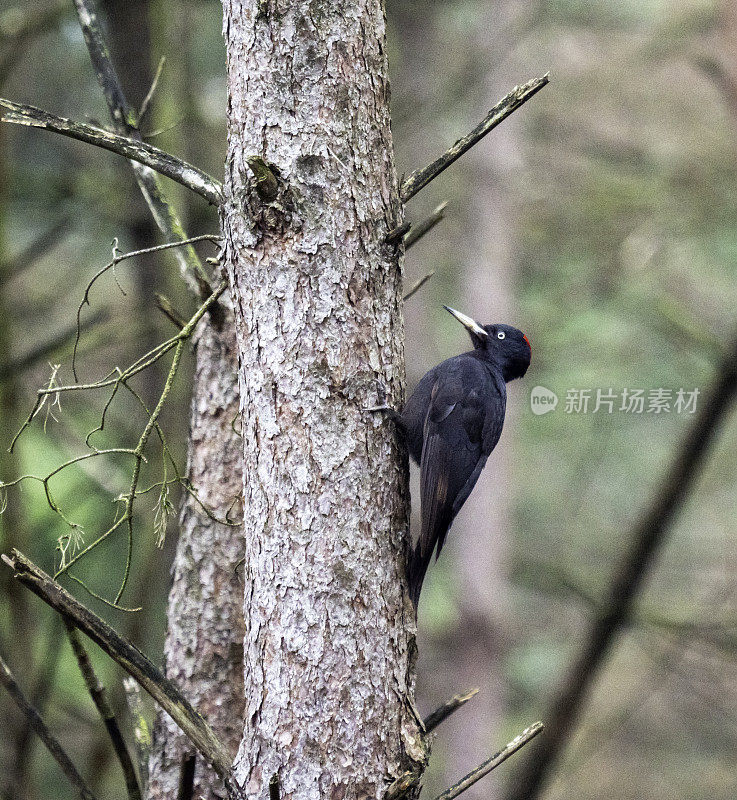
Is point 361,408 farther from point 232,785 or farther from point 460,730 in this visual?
point 460,730

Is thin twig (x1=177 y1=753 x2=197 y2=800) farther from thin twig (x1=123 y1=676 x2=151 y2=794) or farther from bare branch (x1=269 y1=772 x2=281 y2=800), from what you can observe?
thin twig (x1=123 y1=676 x2=151 y2=794)

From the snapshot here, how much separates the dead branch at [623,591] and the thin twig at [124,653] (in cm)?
122

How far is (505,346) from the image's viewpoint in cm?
328

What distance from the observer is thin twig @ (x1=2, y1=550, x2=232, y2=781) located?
156cm

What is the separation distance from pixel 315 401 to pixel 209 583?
2.85ft

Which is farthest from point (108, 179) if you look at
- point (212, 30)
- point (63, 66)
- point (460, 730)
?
point (460, 730)

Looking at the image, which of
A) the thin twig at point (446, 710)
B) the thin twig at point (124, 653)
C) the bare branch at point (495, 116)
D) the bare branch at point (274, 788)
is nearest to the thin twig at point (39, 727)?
the thin twig at point (124, 653)

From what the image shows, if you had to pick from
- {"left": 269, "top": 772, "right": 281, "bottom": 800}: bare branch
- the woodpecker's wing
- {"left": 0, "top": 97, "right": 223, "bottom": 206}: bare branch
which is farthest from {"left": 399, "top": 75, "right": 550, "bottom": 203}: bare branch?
{"left": 269, "top": 772, "right": 281, "bottom": 800}: bare branch

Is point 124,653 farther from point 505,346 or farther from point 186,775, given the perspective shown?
point 505,346

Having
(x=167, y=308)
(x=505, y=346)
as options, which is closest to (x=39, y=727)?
(x=167, y=308)

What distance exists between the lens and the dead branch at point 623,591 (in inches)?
95.4

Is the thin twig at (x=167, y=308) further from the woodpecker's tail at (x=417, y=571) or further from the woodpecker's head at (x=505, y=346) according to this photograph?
the woodpecker's head at (x=505, y=346)

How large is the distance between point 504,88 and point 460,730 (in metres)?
5.98

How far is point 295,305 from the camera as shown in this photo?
1.85m
